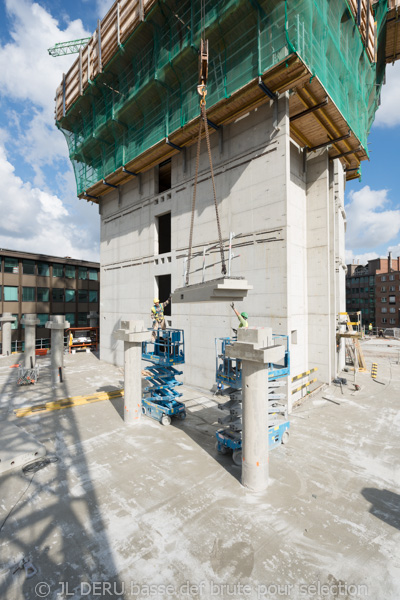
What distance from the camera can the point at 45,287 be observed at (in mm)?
34594

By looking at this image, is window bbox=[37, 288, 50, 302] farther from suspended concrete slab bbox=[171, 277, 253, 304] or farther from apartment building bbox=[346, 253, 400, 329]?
apartment building bbox=[346, 253, 400, 329]

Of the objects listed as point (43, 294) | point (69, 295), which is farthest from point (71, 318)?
point (43, 294)

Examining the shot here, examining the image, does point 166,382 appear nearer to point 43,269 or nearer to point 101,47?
point 101,47

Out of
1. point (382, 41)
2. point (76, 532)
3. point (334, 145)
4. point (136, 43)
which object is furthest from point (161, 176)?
point (76, 532)

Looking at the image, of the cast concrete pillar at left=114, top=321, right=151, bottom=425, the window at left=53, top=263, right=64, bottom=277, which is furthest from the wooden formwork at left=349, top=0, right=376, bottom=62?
the window at left=53, top=263, right=64, bottom=277

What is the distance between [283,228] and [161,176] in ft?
48.1

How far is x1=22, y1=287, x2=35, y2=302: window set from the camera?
32844 millimetres

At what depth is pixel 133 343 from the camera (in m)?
12.1

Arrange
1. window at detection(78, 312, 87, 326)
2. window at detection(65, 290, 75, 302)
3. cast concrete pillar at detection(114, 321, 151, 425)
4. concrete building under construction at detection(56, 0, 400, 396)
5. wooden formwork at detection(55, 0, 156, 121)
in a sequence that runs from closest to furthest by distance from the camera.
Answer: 1. cast concrete pillar at detection(114, 321, 151, 425)
2. concrete building under construction at detection(56, 0, 400, 396)
3. wooden formwork at detection(55, 0, 156, 121)
4. window at detection(65, 290, 75, 302)
5. window at detection(78, 312, 87, 326)

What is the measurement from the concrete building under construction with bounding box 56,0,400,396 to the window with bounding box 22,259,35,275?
1617 centimetres

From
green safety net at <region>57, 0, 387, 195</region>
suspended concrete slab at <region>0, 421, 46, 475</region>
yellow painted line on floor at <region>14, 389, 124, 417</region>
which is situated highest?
green safety net at <region>57, 0, 387, 195</region>

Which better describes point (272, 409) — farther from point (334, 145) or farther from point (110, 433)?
point (334, 145)

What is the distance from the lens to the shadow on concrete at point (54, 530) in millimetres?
5074

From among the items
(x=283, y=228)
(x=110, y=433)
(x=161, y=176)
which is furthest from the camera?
(x=161, y=176)
